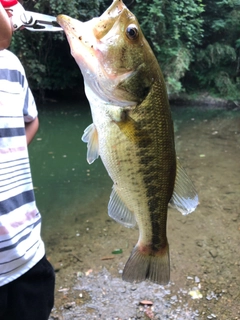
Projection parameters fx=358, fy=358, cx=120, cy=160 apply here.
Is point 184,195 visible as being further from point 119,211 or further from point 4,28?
point 4,28

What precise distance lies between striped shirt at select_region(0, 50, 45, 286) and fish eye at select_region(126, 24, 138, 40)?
63 centimetres

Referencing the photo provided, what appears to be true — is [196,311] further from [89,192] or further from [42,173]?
Result: [42,173]

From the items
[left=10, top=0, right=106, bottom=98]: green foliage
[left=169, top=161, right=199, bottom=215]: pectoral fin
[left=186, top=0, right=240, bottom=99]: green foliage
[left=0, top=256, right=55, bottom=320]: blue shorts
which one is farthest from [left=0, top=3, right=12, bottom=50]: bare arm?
[left=186, top=0, right=240, bottom=99]: green foliage

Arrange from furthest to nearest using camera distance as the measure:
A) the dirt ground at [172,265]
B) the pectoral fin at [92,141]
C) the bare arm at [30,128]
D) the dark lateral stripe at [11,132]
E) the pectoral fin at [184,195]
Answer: the dirt ground at [172,265], the bare arm at [30,128], the dark lateral stripe at [11,132], the pectoral fin at [184,195], the pectoral fin at [92,141]

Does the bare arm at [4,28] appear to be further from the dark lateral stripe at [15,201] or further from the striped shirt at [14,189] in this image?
the dark lateral stripe at [15,201]

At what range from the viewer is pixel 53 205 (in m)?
4.77

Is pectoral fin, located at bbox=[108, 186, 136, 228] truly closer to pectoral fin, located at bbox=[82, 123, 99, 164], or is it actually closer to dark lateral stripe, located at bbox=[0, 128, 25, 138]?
pectoral fin, located at bbox=[82, 123, 99, 164]

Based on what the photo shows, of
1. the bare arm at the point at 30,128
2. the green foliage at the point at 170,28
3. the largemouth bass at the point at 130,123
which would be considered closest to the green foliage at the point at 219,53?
the green foliage at the point at 170,28

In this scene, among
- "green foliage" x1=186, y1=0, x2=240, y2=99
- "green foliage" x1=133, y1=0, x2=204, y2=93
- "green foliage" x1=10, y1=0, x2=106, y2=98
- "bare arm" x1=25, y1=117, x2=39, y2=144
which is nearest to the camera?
"bare arm" x1=25, y1=117, x2=39, y2=144

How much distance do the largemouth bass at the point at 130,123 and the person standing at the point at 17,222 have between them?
1.31 feet

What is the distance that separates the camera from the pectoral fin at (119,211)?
3.89 feet

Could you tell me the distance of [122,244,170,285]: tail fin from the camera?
4.16ft

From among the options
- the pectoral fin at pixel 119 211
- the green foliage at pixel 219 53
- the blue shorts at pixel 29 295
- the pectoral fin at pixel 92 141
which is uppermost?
the pectoral fin at pixel 92 141

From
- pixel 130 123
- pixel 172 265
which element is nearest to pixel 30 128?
pixel 130 123
